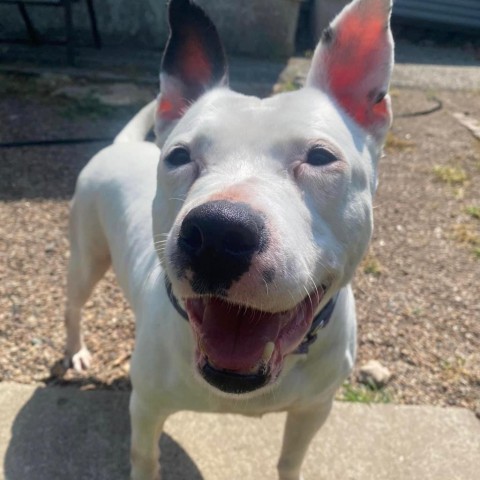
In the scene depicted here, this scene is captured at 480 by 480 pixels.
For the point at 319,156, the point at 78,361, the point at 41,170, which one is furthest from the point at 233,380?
the point at 41,170

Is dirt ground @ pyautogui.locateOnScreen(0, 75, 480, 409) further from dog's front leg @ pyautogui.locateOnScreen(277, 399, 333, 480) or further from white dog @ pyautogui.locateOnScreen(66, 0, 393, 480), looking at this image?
white dog @ pyautogui.locateOnScreen(66, 0, 393, 480)

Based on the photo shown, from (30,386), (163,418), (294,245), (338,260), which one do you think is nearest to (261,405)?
(163,418)

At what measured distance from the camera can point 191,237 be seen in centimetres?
169

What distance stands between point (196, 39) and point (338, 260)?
1056 millimetres

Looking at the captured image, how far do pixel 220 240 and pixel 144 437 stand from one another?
4.20 feet

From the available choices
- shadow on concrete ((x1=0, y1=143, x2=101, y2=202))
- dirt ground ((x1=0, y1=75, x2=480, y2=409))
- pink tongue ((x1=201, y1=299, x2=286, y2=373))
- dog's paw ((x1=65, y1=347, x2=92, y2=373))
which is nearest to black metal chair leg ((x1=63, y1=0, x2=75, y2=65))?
dirt ground ((x1=0, y1=75, x2=480, y2=409))

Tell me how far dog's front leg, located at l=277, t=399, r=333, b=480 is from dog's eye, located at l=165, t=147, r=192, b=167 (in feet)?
3.70

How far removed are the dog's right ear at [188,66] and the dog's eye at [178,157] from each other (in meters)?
0.47

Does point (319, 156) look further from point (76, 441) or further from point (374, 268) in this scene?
point (374, 268)

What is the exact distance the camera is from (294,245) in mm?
1734

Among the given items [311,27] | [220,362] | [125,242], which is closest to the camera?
[220,362]

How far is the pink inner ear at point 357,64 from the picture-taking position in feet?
7.47

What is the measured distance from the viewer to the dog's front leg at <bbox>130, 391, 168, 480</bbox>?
8.22 ft

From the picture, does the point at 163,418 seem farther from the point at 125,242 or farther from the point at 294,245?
the point at 294,245
